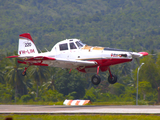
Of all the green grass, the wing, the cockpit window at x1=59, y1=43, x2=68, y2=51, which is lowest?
the green grass

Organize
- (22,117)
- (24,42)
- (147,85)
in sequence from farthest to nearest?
(147,85) < (24,42) < (22,117)

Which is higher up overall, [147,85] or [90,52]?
[90,52]

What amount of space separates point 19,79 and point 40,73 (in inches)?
267

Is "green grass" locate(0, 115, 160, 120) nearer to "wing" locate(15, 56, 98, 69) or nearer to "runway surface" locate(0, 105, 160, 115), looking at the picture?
"runway surface" locate(0, 105, 160, 115)

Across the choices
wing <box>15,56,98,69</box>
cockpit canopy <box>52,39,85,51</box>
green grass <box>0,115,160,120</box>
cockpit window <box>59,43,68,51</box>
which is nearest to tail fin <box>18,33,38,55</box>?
wing <box>15,56,98,69</box>

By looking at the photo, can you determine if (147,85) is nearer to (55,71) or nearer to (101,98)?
(101,98)

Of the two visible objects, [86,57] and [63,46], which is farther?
[63,46]

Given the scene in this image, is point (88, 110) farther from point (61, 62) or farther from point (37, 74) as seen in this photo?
point (37, 74)

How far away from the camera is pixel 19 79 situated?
291ft

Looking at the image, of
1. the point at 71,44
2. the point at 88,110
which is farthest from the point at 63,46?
the point at 88,110

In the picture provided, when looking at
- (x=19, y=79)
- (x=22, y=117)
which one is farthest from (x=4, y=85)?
(x=22, y=117)

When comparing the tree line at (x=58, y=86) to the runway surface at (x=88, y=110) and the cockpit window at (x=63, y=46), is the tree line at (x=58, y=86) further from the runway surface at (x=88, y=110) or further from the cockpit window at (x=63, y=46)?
the runway surface at (x=88, y=110)

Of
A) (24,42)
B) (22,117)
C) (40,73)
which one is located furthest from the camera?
(40,73)

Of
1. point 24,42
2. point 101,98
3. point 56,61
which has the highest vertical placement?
point 24,42
